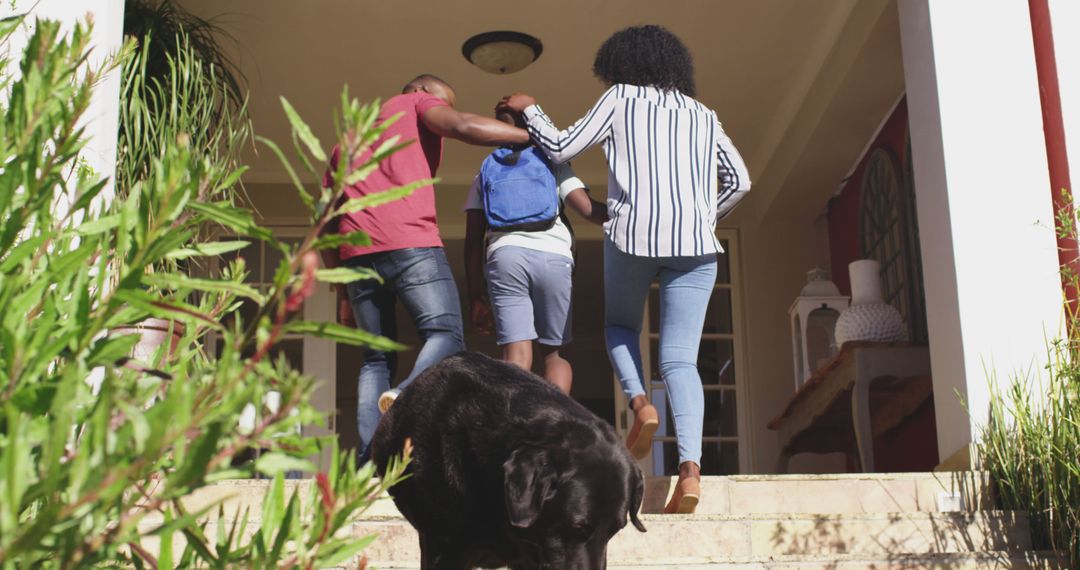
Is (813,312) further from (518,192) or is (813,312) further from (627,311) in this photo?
(518,192)

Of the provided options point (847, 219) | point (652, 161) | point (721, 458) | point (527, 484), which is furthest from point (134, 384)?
point (721, 458)

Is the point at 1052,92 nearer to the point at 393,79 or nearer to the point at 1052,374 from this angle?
the point at 1052,374

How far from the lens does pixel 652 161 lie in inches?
162

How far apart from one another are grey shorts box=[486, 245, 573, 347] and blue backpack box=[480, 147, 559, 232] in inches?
3.7

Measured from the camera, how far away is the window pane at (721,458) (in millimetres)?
8562

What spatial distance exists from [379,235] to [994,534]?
6.56 feet

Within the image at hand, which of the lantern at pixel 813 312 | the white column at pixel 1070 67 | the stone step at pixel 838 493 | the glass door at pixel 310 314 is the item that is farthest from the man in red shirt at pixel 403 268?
the glass door at pixel 310 314

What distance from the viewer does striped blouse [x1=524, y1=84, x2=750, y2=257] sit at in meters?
4.01

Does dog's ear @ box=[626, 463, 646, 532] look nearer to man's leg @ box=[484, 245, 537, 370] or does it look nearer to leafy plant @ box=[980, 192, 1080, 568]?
man's leg @ box=[484, 245, 537, 370]

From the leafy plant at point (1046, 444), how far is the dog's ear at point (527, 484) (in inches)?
67.9

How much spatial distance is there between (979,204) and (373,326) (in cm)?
219

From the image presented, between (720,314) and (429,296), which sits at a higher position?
(720,314)

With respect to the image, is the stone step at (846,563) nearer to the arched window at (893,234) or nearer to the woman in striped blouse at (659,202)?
the woman in striped blouse at (659,202)

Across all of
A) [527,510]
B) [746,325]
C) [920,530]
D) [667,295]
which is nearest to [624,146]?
[667,295]
